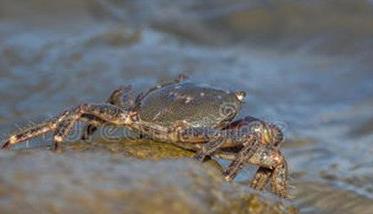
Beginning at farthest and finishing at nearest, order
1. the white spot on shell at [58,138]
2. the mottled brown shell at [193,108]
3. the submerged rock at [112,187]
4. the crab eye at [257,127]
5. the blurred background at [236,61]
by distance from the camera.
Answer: the blurred background at [236,61]
the mottled brown shell at [193,108]
the crab eye at [257,127]
the white spot on shell at [58,138]
the submerged rock at [112,187]

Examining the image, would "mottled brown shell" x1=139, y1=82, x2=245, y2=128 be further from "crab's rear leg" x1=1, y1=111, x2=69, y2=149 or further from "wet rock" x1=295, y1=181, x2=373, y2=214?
"wet rock" x1=295, y1=181, x2=373, y2=214

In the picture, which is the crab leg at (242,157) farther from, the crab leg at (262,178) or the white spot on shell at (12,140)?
the white spot on shell at (12,140)

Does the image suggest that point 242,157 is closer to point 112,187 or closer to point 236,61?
point 112,187

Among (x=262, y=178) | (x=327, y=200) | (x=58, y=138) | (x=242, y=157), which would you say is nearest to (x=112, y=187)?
(x=58, y=138)

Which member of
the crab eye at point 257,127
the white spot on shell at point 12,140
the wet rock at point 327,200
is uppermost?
the wet rock at point 327,200

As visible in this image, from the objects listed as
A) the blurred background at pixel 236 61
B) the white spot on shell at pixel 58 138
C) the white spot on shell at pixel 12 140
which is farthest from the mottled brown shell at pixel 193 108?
the blurred background at pixel 236 61

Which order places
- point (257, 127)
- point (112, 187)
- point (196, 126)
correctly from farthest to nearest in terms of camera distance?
point (196, 126), point (257, 127), point (112, 187)

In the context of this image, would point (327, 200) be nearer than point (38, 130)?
No
